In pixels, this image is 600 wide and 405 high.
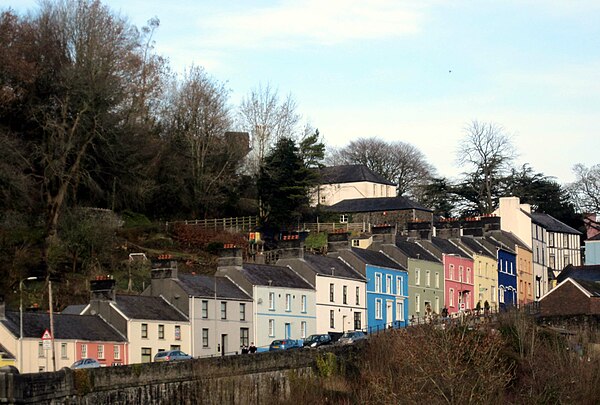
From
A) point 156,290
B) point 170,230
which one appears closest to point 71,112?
point 170,230

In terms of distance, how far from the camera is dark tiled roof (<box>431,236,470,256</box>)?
86.9m

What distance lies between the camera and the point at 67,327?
2186 inches

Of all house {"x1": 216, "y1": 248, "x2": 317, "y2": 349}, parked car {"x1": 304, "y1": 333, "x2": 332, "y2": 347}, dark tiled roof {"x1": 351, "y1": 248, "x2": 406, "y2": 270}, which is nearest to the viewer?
parked car {"x1": 304, "y1": 333, "x2": 332, "y2": 347}

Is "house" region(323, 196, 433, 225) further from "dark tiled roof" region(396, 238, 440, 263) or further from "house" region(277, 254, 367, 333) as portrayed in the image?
"house" region(277, 254, 367, 333)

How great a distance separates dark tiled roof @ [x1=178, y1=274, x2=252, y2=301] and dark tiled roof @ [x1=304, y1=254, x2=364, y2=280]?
6.87 metres

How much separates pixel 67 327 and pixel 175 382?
32.5ft

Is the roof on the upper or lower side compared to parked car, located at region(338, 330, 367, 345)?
upper

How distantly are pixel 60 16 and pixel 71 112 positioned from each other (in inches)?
289

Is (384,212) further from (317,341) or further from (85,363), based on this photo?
(85,363)

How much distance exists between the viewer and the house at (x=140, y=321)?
58.8 m

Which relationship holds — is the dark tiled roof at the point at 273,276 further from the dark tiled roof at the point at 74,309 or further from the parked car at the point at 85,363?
the parked car at the point at 85,363

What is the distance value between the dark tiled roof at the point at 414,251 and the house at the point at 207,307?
18504mm

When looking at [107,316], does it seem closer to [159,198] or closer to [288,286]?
[288,286]

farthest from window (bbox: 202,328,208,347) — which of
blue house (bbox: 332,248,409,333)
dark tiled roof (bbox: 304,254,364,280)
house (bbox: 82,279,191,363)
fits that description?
blue house (bbox: 332,248,409,333)
